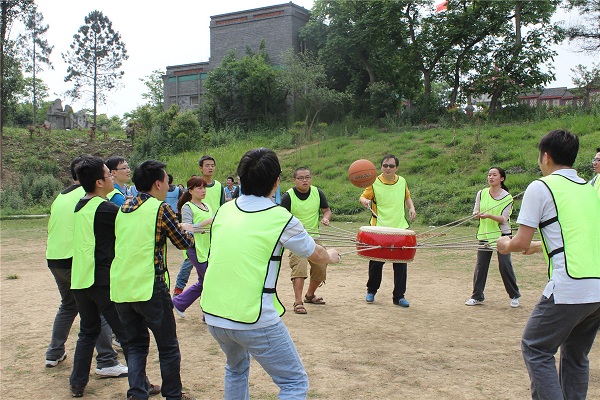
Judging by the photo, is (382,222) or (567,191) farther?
(382,222)

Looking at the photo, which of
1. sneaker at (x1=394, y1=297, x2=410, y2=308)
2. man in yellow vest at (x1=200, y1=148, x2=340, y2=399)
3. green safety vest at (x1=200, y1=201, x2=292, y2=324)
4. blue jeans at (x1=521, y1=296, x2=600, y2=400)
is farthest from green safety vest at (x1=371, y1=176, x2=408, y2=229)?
green safety vest at (x1=200, y1=201, x2=292, y2=324)

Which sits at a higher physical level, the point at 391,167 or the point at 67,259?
the point at 391,167

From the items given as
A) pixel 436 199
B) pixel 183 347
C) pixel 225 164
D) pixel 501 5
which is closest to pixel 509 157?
pixel 436 199

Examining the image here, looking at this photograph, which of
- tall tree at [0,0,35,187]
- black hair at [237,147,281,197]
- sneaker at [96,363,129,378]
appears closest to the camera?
black hair at [237,147,281,197]

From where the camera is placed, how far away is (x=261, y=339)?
3.21 m

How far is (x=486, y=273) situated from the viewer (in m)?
7.52

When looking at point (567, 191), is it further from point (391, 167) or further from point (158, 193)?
point (391, 167)

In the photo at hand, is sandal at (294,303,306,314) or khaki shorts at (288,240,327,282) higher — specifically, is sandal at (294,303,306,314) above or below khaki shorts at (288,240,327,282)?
below

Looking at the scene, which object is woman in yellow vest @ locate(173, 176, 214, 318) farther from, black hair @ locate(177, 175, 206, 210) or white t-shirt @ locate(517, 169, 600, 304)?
white t-shirt @ locate(517, 169, 600, 304)

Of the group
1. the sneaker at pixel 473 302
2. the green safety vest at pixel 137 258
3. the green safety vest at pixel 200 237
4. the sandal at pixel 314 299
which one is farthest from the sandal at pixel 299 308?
the green safety vest at pixel 137 258

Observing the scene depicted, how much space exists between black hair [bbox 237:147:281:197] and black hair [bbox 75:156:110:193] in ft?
6.12

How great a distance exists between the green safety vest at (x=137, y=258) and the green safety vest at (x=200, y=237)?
238cm

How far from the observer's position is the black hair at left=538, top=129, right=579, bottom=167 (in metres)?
3.72

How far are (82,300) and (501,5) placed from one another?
29253mm
